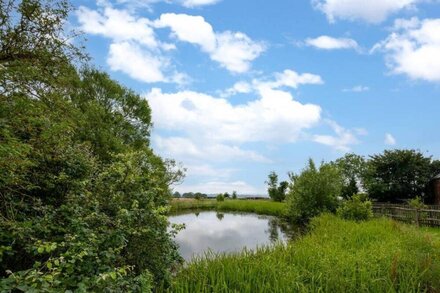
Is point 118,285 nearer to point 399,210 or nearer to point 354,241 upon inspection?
point 354,241

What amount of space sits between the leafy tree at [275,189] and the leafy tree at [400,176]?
13.8m

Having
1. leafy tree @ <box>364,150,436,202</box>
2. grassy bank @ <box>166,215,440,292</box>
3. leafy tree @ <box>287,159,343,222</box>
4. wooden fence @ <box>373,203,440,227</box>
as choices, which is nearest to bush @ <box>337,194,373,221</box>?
wooden fence @ <box>373,203,440,227</box>

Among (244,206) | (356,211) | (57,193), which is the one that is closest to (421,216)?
(356,211)

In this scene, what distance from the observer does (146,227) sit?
234 inches

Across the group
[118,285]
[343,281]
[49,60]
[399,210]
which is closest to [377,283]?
[343,281]

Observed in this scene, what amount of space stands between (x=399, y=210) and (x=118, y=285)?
24.3 meters

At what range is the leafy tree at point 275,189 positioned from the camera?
53.8 metres

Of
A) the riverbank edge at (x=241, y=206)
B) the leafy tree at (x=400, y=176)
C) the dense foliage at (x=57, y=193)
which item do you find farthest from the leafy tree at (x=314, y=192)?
the dense foliage at (x=57, y=193)

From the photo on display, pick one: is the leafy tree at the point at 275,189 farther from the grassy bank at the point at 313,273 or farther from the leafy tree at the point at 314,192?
the grassy bank at the point at 313,273

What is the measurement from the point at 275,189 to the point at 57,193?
5084 centimetres

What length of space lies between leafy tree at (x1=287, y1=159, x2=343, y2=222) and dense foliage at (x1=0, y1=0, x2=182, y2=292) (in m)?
21.8

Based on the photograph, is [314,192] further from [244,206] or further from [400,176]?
[244,206]

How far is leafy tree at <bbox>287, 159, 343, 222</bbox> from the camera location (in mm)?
27547

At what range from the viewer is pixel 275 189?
2178 inches
